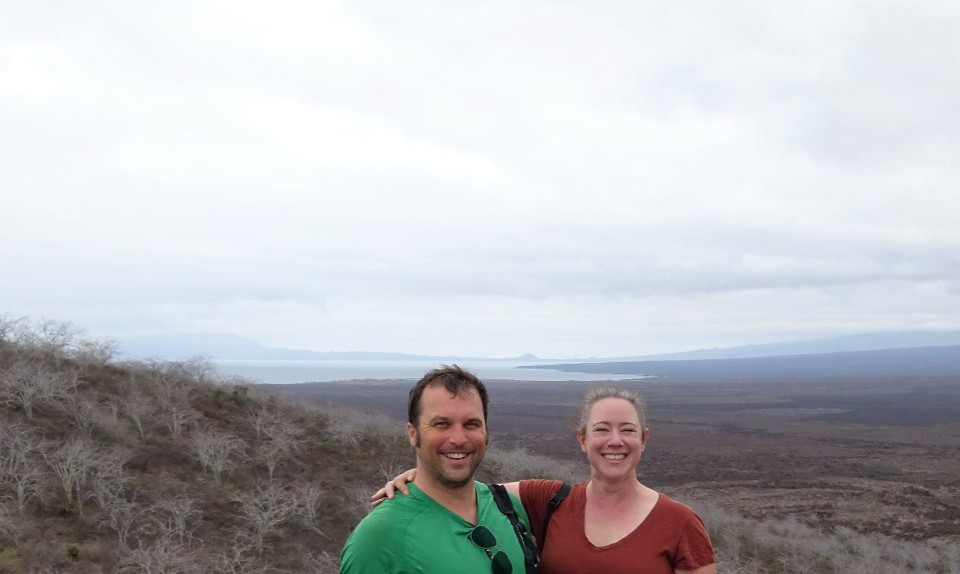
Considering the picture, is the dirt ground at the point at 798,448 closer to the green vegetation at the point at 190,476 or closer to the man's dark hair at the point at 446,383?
the man's dark hair at the point at 446,383

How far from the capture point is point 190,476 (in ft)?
51.2

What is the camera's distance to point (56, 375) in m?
16.8

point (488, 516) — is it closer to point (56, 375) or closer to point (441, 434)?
point (441, 434)

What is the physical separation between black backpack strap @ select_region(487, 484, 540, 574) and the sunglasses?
0.66ft

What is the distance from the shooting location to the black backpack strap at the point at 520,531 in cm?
288

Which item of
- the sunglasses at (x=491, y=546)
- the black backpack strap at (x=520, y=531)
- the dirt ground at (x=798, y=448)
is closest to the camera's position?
the sunglasses at (x=491, y=546)

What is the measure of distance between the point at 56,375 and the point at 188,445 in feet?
12.0

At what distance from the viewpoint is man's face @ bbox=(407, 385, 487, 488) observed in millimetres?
2668

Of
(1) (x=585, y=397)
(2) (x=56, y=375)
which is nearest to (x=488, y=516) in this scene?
(1) (x=585, y=397)

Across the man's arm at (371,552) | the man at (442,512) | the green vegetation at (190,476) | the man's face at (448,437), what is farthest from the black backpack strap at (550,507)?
the green vegetation at (190,476)

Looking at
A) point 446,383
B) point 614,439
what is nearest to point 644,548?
point 614,439

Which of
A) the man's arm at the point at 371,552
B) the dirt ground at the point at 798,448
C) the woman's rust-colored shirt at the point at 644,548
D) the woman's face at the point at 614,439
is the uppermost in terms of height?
the woman's face at the point at 614,439

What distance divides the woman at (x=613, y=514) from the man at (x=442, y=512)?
0.58 ft

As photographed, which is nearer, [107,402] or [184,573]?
[184,573]
